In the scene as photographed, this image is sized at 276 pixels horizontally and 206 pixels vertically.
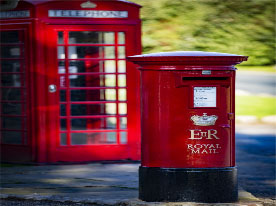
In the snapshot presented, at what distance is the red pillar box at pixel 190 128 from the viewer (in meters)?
5.39

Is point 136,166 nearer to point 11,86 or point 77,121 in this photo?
point 77,121

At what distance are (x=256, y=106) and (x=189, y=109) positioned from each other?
9.73 metres

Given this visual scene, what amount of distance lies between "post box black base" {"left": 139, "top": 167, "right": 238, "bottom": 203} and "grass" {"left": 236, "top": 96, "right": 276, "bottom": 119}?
800 centimetres

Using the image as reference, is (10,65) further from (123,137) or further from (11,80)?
(123,137)

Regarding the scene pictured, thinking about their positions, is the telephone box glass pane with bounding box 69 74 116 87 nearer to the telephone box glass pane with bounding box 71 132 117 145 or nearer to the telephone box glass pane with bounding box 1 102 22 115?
the telephone box glass pane with bounding box 71 132 117 145

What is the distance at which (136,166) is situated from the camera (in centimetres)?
775

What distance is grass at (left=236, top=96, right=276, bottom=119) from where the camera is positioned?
13891 millimetres

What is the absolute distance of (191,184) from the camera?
541 cm

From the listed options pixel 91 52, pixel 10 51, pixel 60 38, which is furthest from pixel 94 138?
pixel 10 51

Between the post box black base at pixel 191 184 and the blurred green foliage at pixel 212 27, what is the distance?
14284mm

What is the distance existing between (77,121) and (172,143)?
265 cm

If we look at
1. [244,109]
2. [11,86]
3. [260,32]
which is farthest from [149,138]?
[260,32]

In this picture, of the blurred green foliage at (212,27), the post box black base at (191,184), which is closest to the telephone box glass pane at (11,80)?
the post box black base at (191,184)

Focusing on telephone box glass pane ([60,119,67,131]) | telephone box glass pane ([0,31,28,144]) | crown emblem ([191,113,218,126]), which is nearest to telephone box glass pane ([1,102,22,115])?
telephone box glass pane ([0,31,28,144])
